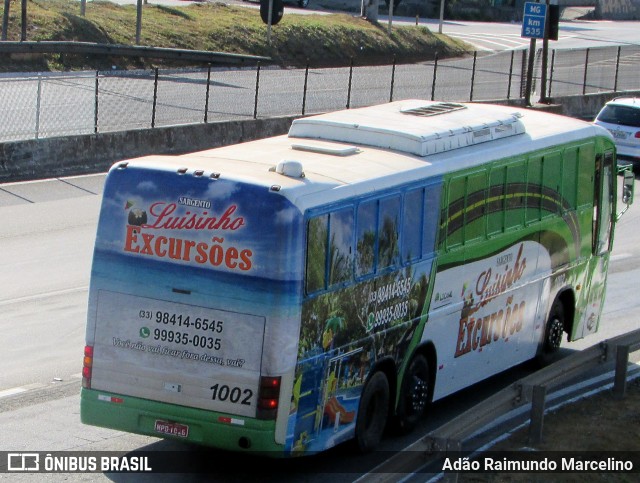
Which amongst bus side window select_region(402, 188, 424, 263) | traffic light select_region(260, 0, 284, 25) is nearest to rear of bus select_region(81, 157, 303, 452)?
bus side window select_region(402, 188, 424, 263)

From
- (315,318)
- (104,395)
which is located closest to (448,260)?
(315,318)

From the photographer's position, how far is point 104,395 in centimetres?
972

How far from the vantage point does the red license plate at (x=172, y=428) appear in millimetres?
9453

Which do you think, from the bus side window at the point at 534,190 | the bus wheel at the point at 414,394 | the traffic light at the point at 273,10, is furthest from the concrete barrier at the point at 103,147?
the bus wheel at the point at 414,394

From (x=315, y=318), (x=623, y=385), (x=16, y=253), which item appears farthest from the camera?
(x=16, y=253)

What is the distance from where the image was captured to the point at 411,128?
11.8 metres

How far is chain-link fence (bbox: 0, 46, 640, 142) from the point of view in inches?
962

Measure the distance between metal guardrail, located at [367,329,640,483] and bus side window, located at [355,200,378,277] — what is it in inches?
59.1

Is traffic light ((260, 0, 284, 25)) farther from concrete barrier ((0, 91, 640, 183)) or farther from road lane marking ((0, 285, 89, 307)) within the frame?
road lane marking ((0, 285, 89, 307))

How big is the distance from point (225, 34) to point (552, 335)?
32480 millimetres

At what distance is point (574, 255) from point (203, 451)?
577 centimetres

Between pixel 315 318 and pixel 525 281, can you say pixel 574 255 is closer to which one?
pixel 525 281

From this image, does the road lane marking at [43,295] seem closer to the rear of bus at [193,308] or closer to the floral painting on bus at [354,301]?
the rear of bus at [193,308]

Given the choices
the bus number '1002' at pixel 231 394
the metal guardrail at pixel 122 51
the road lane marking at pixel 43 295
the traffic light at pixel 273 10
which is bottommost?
the road lane marking at pixel 43 295
